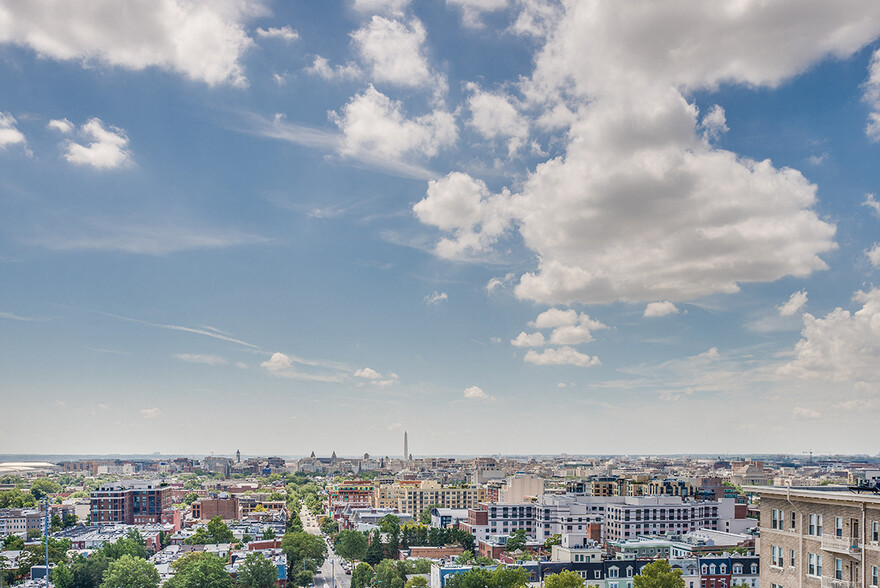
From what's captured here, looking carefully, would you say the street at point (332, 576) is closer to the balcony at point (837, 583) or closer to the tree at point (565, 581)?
the tree at point (565, 581)

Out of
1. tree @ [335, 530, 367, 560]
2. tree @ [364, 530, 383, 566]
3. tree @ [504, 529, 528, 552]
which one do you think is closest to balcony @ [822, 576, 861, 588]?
tree @ [504, 529, 528, 552]

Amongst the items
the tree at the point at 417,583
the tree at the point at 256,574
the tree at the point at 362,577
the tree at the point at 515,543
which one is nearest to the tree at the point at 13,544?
the tree at the point at 256,574

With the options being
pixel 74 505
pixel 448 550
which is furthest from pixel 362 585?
pixel 74 505

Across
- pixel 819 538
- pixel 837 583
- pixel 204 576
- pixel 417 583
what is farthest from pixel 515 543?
pixel 837 583

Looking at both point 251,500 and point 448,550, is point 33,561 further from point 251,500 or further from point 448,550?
point 251,500

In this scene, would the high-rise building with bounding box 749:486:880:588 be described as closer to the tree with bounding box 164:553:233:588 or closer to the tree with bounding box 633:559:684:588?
the tree with bounding box 633:559:684:588

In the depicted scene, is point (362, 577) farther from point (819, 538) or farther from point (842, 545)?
point (842, 545)
